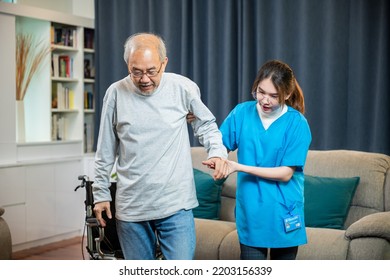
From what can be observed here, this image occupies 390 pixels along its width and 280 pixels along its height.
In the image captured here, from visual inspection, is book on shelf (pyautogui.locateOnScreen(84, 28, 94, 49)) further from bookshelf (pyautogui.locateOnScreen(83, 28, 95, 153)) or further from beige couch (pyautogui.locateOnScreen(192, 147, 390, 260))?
beige couch (pyautogui.locateOnScreen(192, 147, 390, 260))

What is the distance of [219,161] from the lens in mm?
1541

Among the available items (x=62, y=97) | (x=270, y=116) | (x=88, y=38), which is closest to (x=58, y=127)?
(x=62, y=97)

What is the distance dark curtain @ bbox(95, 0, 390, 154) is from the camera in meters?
2.82

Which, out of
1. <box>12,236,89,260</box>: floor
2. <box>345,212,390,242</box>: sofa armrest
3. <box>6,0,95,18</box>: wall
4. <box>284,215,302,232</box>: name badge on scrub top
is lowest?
<box>12,236,89,260</box>: floor

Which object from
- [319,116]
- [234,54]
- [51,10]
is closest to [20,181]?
[51,10]

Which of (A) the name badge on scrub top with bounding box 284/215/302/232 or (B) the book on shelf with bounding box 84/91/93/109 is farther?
(B) the book on shelf with bounding box 84/91/93/109

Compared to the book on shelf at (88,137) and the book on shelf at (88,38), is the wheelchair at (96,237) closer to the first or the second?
the book on shelf at (88,137)

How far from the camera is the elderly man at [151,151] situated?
Answer: 4.97 feet

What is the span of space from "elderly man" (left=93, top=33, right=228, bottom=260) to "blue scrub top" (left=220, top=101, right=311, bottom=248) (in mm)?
112

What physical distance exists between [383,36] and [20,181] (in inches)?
72.0

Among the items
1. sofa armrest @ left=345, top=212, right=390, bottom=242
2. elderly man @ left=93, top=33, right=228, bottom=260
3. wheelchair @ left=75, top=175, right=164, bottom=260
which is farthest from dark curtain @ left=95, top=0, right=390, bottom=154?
elderly man @ left=93, top=33, right=228, bottom=260

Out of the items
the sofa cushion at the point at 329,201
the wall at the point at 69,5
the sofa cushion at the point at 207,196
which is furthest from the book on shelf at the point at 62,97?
the sofa cushion at the point at 329,201

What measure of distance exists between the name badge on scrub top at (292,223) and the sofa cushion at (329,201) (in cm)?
96

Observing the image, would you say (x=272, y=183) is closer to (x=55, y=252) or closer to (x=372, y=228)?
(x=372, y=228)
